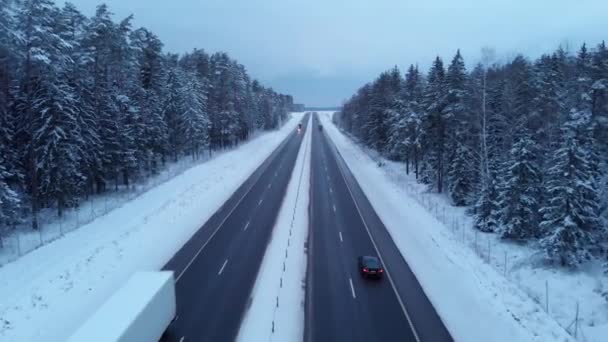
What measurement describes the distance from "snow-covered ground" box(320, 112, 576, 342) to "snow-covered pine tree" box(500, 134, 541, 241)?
1979mm

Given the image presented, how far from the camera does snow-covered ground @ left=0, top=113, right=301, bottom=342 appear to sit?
1625 cm

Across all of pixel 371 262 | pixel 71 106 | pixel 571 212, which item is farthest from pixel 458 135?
pixel 71 106

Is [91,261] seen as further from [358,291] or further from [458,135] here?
[458,135]

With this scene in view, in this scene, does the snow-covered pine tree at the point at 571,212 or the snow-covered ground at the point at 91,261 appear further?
the snow-covered pine tree at the point at 571,212

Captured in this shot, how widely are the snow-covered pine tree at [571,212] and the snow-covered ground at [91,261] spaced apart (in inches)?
912

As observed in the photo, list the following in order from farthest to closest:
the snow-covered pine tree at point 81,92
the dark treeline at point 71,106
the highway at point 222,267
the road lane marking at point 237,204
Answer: the snow-covered pine tree at point 81,92
the dark treeline at point 71,106
the road lane marking at point 237,204
the highway at point 222,267

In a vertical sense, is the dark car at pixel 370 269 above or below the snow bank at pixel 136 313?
below

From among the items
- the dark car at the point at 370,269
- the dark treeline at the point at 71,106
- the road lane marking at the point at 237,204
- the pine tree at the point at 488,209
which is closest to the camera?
the dark car at the point at 370,269

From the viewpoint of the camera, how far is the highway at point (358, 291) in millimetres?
15898

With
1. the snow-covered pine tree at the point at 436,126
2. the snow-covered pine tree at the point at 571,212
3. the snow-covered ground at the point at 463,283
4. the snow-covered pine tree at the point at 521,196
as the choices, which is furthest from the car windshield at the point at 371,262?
the snow-covered pine tree at the point at 436,126

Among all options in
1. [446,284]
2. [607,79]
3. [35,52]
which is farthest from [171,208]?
[607,79]

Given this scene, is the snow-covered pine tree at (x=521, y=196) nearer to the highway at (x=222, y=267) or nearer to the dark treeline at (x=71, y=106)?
the highway at (x=222, y=267)

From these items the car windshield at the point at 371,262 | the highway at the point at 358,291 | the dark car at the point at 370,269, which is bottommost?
the highway at the point at 358,291

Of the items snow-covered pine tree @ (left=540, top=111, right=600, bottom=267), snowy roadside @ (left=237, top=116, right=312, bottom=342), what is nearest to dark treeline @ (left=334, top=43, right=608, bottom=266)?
snow-covered pine tree @ (left=540, top=111, right=600, bottom=267)
